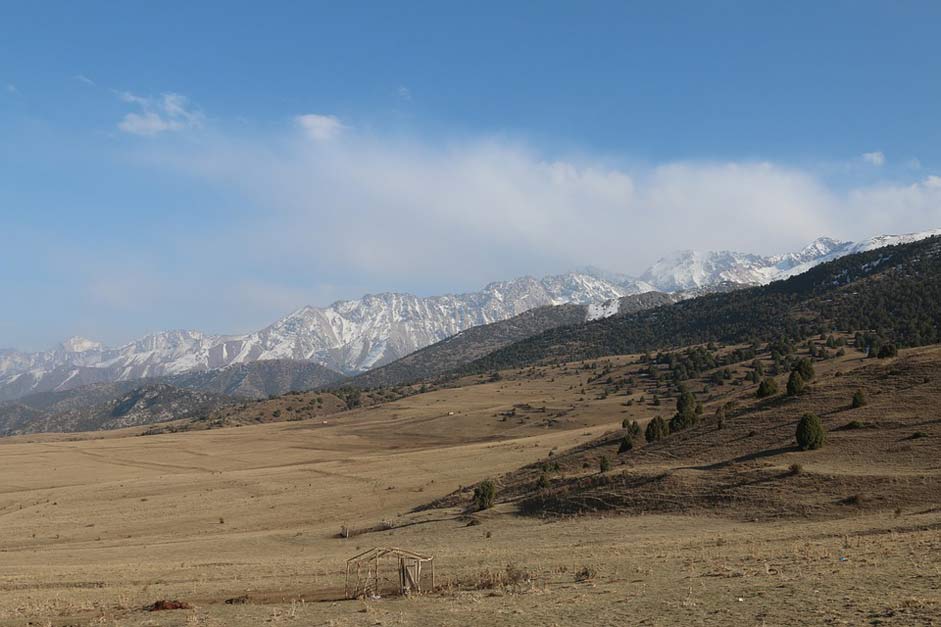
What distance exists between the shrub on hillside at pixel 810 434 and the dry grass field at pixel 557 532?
811mm

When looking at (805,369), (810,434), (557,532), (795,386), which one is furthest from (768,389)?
(557,532)

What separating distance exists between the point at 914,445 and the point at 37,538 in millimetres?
60407

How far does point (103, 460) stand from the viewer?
105312mm

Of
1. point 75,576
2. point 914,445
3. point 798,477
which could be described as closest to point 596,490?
point 798,477

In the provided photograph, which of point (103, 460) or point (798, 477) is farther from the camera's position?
point (103, 460)

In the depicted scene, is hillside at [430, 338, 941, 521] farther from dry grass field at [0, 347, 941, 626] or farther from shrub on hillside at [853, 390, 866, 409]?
shrub on hillside at [853, 390, 866, 409]

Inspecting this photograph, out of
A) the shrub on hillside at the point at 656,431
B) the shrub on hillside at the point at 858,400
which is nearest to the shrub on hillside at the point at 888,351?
the shrub on hillside at the point at 858,400

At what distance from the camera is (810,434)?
41406mm

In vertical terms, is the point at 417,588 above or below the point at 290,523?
above

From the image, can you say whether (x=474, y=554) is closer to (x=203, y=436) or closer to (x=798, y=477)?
(x=798, y=477)

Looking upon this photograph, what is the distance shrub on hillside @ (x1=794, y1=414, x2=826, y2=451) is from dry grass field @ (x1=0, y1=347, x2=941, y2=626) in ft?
2.66

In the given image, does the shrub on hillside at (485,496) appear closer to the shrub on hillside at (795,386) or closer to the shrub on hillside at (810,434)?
the shrub on hillside at (810,434)

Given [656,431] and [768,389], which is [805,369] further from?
[656,431]

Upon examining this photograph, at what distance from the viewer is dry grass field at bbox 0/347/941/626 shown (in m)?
19.3
